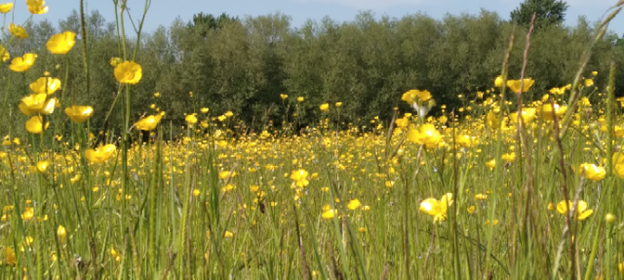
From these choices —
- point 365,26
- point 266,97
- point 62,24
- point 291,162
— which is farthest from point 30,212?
point 62,24

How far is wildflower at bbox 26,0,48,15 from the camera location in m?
1.43

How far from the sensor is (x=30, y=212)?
1.42 m

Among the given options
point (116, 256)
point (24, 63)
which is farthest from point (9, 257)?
point (24, 63)

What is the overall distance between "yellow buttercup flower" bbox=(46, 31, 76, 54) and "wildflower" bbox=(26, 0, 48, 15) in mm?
404

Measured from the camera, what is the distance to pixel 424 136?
2.70ft

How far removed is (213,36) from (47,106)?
2075cm

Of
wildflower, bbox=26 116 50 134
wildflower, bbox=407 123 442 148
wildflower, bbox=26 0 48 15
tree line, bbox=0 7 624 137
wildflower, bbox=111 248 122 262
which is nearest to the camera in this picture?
wildflower, bbox=407 123 442 148

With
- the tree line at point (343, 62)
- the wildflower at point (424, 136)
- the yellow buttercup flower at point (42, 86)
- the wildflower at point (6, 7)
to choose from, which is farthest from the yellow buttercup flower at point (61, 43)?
the tree line at point (343, 62)

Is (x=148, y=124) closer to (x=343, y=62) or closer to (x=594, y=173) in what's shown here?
(x=594, y=173)

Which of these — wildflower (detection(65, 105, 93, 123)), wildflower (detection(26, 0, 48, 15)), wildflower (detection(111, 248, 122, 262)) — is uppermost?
wildflower (detection(26, 0, 48, 15))

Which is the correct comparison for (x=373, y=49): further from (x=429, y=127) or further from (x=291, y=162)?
(x=429, y=127)

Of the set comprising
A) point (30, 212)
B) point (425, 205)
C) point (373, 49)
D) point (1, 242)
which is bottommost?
point (1, 242)

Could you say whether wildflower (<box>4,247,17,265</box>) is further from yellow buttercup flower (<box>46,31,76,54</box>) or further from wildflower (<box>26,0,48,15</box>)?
wildflower (<box>26,0,48,15</box>)

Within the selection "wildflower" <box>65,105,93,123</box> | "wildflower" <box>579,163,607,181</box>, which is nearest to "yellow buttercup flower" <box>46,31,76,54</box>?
"wildflower" <box>65,105,93,123</box>
